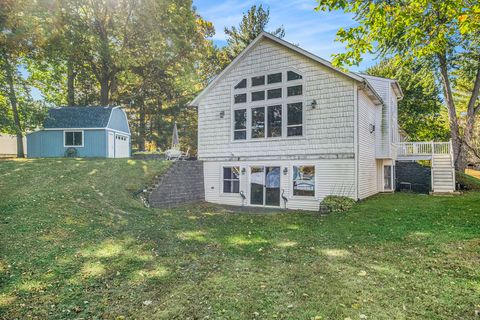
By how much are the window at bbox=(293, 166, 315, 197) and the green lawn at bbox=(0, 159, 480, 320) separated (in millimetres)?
2312

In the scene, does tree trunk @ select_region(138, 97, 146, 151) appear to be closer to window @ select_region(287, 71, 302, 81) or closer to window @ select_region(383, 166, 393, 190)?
window @ select_region(287, 71, 302, 81)

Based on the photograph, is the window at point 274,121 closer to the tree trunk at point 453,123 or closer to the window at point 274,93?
the window at point 274,93

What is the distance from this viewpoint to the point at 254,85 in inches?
573

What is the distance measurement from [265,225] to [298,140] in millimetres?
5011

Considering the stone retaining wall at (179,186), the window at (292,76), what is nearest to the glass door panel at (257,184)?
the stone retaining wall at (179,186)

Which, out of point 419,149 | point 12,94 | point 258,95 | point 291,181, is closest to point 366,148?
point 291,181

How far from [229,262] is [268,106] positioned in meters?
9.39

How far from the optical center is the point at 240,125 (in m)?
14.9

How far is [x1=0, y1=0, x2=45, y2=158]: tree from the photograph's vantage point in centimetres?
1973

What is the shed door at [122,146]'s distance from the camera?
2474cm

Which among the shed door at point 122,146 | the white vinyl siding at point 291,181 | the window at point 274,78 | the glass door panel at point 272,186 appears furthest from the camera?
the shed door at point 122,146

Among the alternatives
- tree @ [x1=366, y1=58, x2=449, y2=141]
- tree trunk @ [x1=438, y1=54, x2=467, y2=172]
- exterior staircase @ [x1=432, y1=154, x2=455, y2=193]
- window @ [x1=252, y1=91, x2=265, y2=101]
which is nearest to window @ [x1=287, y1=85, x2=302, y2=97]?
window @ [x1=252, y1=91, x2=265, y2=101]

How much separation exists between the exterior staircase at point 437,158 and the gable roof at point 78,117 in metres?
20.7

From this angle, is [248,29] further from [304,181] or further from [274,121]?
[304,181]
